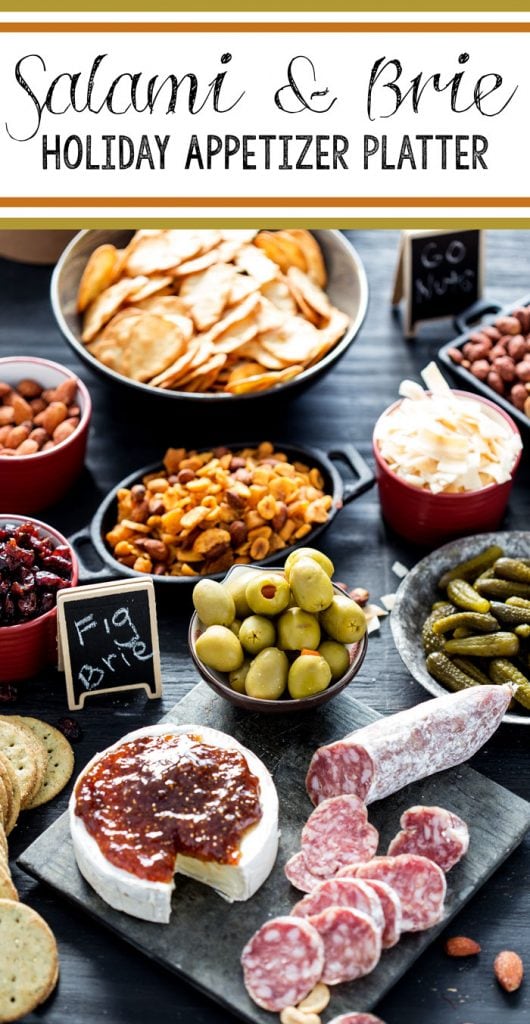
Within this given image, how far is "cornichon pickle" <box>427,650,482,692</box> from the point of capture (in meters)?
3.13

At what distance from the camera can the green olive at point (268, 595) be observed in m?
2.93

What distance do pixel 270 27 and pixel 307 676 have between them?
4.58 ft

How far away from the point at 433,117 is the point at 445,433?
865 millimetres

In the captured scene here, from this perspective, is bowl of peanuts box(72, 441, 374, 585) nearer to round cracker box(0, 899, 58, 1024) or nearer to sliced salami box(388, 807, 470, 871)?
sliced salami box(388, 807, 470, 871)

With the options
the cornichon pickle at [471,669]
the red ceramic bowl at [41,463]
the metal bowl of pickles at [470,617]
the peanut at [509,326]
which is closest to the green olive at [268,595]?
the metal bowl of pickles at [470,617]

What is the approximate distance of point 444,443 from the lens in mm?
3467

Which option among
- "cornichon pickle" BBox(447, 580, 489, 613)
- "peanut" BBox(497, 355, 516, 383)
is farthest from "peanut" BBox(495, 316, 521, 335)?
"cornichon pickle" BBox(447, 580, 489, 613)

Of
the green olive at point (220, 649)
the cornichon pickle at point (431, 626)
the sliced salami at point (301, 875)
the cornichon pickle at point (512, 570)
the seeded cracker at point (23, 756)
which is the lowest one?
the sliced salami at point (301, 875)

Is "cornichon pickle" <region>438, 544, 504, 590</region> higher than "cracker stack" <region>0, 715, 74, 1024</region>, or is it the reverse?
"cornichon pickle" <region>438, 544, 504, 590</region>

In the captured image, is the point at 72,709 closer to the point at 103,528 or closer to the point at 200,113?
the point at 103,528

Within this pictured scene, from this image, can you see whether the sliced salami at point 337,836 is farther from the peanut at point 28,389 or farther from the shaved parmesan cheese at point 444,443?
the peanut at point 28,389

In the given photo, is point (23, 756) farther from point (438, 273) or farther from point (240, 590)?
point (438, 273)

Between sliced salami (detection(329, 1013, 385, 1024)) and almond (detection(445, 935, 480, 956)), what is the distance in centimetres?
28

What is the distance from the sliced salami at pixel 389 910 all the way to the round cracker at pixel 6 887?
2.19 feet
